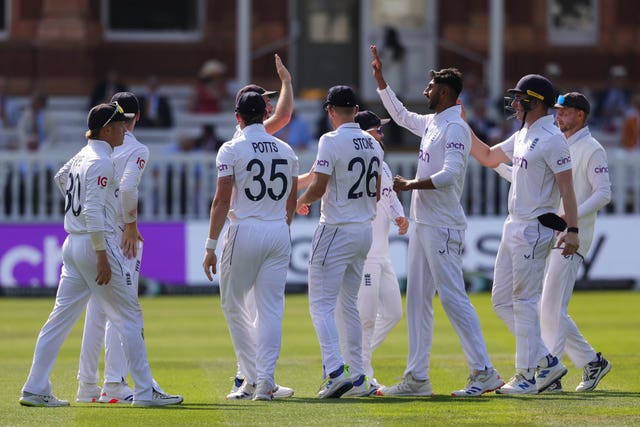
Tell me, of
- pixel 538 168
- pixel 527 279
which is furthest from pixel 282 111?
pixel 527 279

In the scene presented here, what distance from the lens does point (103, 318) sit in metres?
11.2

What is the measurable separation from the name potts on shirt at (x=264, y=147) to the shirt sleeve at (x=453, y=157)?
1.15 meters

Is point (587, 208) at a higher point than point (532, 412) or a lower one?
higher

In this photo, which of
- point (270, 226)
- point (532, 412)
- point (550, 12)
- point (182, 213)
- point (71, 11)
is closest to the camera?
point (532, 412)

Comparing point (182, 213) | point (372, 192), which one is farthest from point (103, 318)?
point (182, 213)

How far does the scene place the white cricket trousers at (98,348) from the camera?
438 inches

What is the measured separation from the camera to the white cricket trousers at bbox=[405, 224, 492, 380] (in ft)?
36.6

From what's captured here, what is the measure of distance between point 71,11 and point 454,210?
56.7ft

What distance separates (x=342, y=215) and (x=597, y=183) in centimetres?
202

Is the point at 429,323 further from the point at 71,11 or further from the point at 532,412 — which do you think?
the point at 71,11

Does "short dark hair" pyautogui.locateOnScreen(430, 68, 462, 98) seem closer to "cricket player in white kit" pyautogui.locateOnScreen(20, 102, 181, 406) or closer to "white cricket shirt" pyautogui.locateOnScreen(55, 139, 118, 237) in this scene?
"cricket player in white kit" pyautogui.locateOnScreen(20, 102, 181, 406)

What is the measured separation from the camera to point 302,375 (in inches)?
504

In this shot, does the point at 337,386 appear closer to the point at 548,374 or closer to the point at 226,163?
the point at 548,374

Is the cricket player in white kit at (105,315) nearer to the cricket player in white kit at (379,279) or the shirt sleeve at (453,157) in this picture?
the cricket player in white kit at (379,279)
